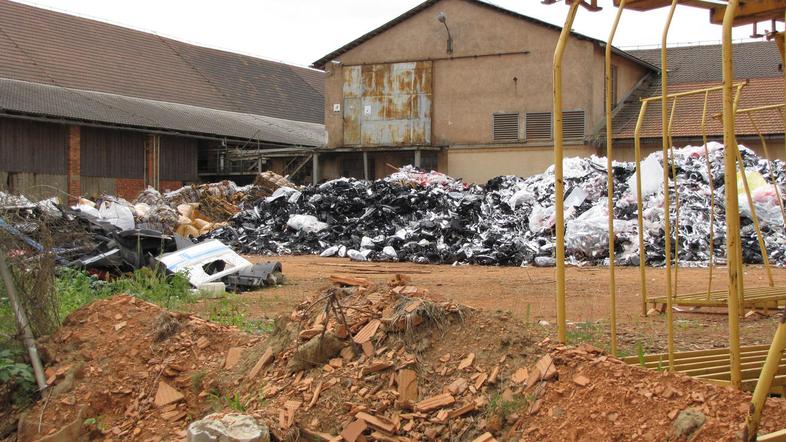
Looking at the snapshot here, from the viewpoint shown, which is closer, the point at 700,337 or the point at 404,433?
the point at 404,433

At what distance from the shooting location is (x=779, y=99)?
27156 millimetres

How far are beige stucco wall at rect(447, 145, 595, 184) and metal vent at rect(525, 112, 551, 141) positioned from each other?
0.39m

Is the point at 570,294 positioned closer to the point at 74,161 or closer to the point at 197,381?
the point at 197,381

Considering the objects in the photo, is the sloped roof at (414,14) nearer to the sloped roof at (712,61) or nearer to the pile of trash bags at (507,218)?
the sloped roof at (712,61)

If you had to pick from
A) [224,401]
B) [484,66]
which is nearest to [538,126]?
[484,66]

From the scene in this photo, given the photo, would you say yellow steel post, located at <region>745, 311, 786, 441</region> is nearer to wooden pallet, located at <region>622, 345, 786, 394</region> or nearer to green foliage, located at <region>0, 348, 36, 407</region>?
wooden pallet, located at <region>622, 345, 786, 394</region>

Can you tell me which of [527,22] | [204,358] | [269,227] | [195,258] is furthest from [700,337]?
[527,22]

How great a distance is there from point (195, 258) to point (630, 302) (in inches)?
230

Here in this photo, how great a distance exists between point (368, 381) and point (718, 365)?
1911 mm

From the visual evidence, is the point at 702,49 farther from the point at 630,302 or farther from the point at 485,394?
the point at 485,394

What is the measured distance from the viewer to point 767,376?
8.83 ft

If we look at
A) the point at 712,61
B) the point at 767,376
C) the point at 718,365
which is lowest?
the point at 718,365

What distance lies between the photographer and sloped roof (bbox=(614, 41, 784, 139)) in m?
24.7

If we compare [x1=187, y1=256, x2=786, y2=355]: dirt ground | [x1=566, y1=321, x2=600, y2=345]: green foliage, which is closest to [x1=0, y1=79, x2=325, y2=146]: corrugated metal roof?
[x1=187, y1=256, x2=786, y2=355]: dirt ground
